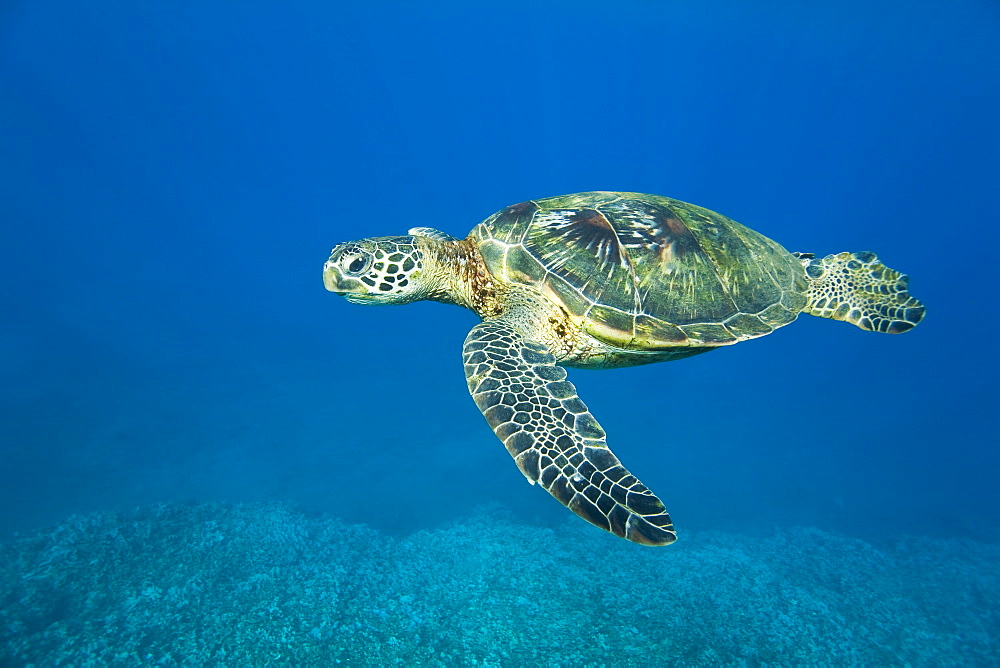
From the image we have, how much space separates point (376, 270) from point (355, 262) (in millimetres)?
211

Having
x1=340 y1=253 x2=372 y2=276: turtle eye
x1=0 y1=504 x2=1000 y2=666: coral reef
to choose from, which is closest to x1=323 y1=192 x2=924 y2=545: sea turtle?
x1=340 y1=253 x2=372 y2=276: turtle eye

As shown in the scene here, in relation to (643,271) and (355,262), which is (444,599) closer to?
(355,262)

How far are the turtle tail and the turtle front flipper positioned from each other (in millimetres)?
3147

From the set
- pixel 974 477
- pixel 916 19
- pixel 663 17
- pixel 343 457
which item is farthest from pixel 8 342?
pixel 916 19

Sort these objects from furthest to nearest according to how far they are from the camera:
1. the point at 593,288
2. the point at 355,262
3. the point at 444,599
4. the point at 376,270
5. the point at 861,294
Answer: the point at 444,599
the point at 861,294
the point at 376,270
the point at 355,262
the point at 593,288

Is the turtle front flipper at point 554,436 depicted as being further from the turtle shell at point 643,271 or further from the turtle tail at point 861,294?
the turtle tail at point 861,294

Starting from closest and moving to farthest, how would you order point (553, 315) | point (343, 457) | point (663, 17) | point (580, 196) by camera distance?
point (553, 315) < point (580, 196) < point (343, 457) < point (663, 17)

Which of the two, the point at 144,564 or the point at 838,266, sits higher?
the point at 838,266

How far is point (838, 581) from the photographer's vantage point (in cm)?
1127

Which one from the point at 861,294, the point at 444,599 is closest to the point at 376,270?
the point at 861,294

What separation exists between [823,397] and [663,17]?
101 ft

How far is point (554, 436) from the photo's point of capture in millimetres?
3006

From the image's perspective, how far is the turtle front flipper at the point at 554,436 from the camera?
102 inches

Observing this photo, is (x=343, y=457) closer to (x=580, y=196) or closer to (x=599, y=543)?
(x=599, y=543)
